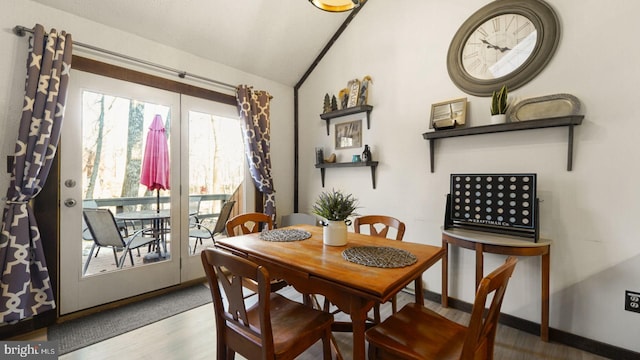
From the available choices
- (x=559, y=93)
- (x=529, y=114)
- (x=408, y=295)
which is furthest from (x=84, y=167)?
(x=559, y=93)

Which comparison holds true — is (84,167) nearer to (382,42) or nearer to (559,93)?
(382,42)

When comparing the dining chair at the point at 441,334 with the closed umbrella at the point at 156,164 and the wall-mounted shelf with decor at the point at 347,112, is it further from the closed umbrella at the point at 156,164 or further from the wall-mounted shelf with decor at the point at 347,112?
the closed umbrella at the point at 156,164

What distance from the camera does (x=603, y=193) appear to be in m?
1.81

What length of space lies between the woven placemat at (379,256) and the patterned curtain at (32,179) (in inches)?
88.2

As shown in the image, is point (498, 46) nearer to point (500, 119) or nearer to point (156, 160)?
point (500, 119)

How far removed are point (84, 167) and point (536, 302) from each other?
3.81 meters

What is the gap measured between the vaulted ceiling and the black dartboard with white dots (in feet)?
7.62

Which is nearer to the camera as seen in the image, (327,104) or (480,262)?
(480,262)

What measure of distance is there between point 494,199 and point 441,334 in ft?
4.17

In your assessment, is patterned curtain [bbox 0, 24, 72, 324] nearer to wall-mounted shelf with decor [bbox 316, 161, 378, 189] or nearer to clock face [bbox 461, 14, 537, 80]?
wall-mounted shelf with decor [bbox 316, 161, 378, 189]

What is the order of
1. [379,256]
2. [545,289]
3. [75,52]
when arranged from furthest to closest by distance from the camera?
1. [75,52]
2. [545,289]
3. [379,256]

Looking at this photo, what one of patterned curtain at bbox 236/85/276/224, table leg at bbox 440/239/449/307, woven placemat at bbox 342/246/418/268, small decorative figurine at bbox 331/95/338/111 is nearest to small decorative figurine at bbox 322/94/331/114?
small decorative figurine at bbox 331/95/338/111

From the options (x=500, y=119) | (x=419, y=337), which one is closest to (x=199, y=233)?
(x=419, y=337)

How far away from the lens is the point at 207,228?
3.06 m
